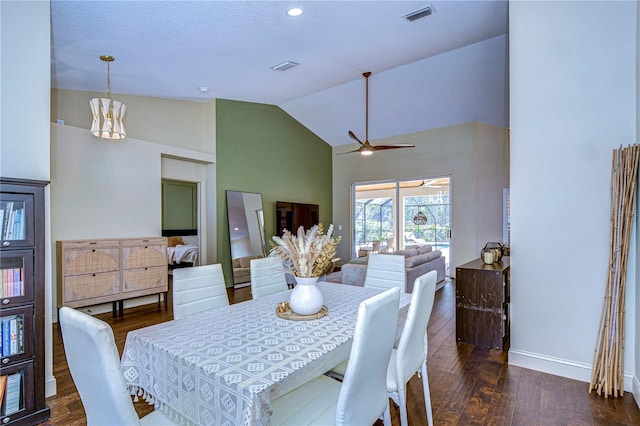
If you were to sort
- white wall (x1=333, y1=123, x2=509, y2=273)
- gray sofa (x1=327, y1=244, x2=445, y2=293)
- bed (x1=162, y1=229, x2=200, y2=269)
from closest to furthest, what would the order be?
gray sofa (x1=327, y1=244, x2=445, y2=293)
bed (x1=162, y1=229, x2=200, y2=269)
white wall (x1=333, y1=123, x2=509, y2=273)

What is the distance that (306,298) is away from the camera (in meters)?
1.91

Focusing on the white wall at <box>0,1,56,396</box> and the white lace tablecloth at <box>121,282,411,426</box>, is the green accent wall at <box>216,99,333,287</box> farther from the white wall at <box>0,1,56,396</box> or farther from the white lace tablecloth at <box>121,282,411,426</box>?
the white lace tablecloth at <box>121,282,411,426</box>

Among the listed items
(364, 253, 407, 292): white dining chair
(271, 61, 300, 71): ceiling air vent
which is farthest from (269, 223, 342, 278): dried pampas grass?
(271, 61, 300, 71): ceiling air vent

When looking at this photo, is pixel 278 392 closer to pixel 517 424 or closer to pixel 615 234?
pixel 517 424

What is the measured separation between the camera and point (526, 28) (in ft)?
9.18

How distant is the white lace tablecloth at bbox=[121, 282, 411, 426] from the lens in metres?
1.19

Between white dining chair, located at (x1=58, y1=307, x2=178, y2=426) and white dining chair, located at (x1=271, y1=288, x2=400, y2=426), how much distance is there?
23.9 inches

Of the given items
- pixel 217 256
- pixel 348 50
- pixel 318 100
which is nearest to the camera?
pixel 348 50

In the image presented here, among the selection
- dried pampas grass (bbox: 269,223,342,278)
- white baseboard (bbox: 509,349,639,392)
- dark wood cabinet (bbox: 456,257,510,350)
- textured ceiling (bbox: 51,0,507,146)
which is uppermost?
textured ceiling (bbox: 51,0,507,146)

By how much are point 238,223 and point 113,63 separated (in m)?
3.31

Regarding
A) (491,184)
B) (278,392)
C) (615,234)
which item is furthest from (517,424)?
(491,184)

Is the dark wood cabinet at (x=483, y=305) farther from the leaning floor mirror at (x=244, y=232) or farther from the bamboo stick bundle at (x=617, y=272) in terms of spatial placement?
the leaning floor mirror at (x=244, y=232)

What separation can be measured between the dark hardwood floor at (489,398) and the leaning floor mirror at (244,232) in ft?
10.3

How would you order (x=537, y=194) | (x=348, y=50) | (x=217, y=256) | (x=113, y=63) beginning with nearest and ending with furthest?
(x=537, y=194), (x=113, y=63), (x=348, y=50), (x=217, y=256)
